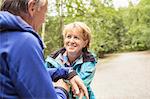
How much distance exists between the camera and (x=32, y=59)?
1.19 m

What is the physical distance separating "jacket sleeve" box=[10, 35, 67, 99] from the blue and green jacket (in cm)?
88

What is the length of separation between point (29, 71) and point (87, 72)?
98 centimetres

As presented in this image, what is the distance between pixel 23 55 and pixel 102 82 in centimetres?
1252

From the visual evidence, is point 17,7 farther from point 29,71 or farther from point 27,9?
point 29,71

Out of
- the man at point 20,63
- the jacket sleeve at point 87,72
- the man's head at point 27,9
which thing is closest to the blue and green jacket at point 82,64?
the jacket sleeve at point 87,72

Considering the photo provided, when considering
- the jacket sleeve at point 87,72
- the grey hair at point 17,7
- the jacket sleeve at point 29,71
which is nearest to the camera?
the jacket sleeve at point 29,71

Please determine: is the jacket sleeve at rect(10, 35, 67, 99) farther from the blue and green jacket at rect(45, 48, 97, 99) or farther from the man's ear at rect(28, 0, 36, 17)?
the blue and green jacket at rect(45, 48, 97, 99)

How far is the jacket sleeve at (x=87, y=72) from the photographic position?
83.6 inches

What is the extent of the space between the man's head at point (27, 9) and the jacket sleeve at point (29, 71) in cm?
16

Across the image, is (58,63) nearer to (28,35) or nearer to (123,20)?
(28,35)

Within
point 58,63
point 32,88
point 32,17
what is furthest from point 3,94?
point 58,63

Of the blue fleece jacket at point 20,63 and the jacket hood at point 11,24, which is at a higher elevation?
the jacket hood at point 11,24

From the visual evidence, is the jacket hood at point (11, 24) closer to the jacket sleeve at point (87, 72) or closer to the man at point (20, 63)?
the man at point (20, 63)

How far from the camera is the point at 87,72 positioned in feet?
7.06
